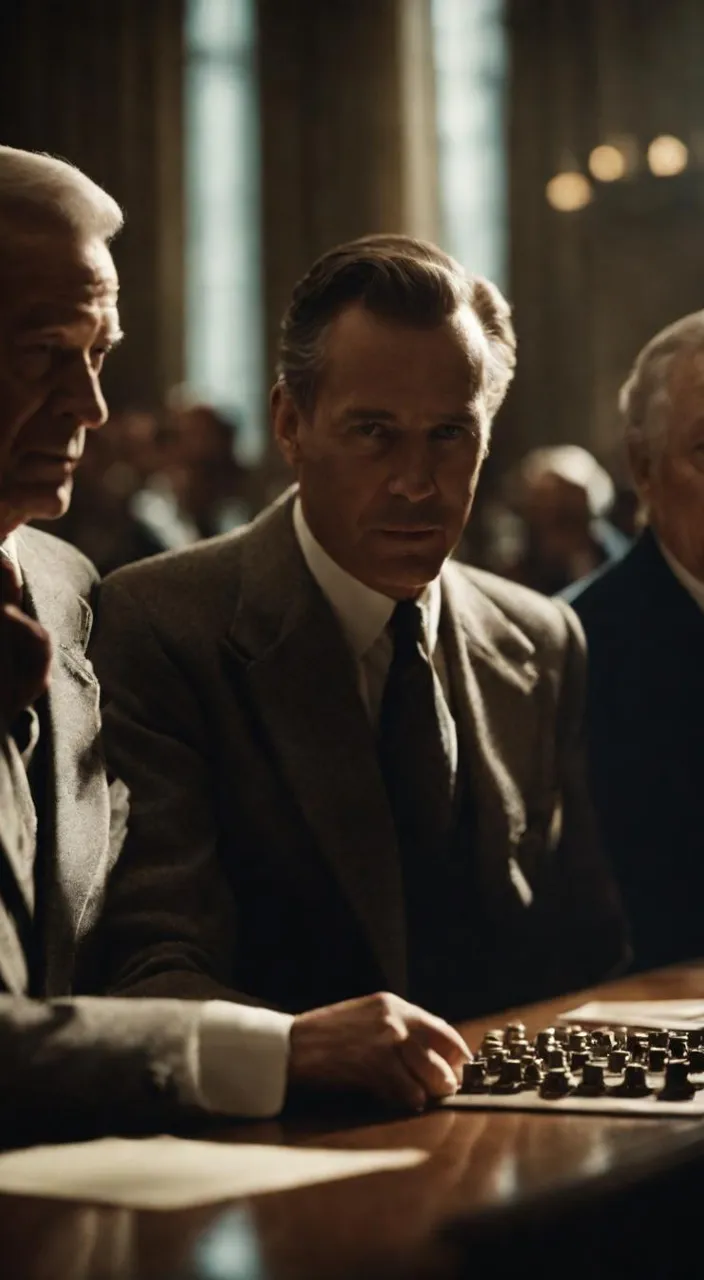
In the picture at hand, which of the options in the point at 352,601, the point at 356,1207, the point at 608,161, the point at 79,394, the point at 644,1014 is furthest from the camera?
the point at 608,161

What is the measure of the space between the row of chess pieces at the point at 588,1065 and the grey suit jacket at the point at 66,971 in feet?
1.48

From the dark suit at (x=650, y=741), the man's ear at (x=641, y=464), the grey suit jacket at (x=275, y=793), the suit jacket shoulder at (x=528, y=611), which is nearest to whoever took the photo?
the grey suit jacket at (x=275, y=793)

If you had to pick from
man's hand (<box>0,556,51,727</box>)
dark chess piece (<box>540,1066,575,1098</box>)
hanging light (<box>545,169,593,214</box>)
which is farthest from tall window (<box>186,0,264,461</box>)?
man's hand (<box>0,556,51,727</box>)

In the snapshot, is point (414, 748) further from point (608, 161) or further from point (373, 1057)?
point (608, 161)

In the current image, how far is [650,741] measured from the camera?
3.89 metres

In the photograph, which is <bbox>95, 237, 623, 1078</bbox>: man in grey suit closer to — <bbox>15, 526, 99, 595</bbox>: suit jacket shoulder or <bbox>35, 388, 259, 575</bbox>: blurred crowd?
<bbox>15, 526, 99, 595</bbox>: suit jacket shoulder

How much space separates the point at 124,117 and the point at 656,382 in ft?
43.4

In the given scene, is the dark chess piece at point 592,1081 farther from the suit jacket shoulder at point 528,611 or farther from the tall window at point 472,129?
the tall window at point 472,129

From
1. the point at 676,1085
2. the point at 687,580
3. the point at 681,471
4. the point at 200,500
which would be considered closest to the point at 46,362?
the point at 676,1085

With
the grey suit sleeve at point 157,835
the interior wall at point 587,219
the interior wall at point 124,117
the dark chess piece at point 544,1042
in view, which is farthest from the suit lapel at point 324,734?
the interior wall at point 124,117

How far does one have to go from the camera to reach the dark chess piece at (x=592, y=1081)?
238 centimetres

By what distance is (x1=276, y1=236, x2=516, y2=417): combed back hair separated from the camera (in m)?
3.07

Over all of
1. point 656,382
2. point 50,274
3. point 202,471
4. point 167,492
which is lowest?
point 167,492

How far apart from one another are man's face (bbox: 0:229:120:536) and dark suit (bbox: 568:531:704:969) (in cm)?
176
